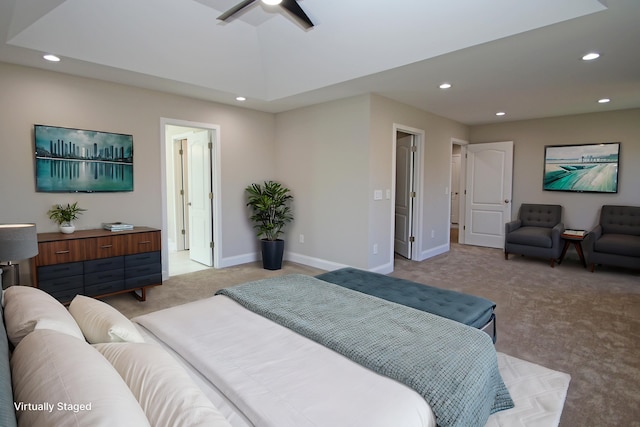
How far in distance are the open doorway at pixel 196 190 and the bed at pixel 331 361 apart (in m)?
3.17

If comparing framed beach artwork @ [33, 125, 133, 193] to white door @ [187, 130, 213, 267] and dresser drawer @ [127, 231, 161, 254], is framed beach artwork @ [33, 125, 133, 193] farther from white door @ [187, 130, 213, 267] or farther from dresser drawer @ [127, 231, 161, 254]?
white door @ [187, 130, 213, 267]

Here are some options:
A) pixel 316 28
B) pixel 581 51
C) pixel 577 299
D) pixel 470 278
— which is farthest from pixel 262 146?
pixel 577 299

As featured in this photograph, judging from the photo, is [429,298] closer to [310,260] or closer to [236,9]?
[236,9]

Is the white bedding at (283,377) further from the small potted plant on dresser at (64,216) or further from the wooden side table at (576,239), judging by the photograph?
the wooden side table at (576,239)

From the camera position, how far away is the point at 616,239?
479cm

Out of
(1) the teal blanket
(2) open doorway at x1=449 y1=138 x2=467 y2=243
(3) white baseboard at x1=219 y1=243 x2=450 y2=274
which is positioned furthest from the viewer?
(2) open doorway at x1=449 y1=138 x2=467 y2=243

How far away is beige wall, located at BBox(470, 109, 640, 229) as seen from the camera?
5.36 meters

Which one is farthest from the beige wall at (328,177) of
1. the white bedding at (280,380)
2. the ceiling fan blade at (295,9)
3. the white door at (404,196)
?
the white bedding at (280,380)

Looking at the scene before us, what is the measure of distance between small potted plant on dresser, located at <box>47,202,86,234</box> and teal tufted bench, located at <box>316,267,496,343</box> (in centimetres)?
277

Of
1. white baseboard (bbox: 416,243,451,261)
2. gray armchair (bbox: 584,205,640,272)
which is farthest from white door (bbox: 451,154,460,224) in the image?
gray armchair (bbox: 584,205,640,272)

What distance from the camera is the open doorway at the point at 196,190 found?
16.0 feet

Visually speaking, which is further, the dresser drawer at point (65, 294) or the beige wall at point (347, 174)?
the beige wall at point (347, 174)

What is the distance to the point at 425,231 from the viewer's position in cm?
579

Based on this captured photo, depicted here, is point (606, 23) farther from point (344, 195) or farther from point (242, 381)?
point (242, 381)
